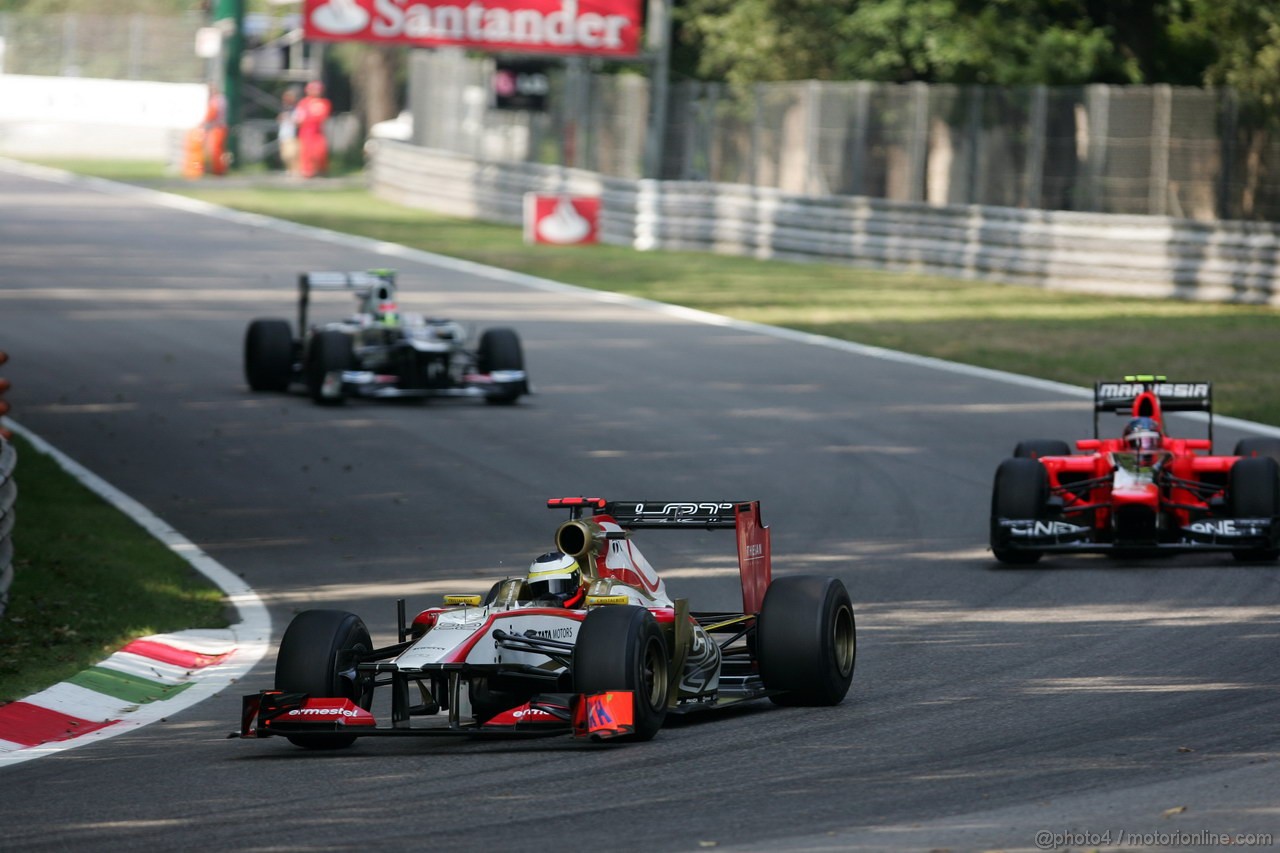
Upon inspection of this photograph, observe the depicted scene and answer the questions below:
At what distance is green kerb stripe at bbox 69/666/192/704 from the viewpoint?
9.90 metres

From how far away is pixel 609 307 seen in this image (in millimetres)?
28875

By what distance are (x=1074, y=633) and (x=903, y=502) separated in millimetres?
4430

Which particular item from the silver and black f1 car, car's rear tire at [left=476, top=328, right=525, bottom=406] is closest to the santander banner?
the silver and black f1 car

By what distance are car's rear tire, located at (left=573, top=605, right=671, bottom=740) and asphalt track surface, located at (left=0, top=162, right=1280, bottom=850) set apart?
203mm

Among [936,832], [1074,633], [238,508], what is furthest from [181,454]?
[936,832]

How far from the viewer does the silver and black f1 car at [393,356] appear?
1984 centimetres

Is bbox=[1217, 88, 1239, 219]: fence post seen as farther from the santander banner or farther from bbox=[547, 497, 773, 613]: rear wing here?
bbox=[547, 497, 773, 613]: rear wing

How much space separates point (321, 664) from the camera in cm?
833

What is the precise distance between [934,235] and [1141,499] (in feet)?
69.1

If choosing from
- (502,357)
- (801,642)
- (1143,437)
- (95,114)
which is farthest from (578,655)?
(95,114)

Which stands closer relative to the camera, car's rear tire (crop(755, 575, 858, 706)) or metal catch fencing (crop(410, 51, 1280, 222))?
car's rear tire (crop(755, 575, 858, 706))

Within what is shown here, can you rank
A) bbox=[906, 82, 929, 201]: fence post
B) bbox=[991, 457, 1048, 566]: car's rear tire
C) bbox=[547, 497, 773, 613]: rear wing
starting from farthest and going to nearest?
bbox=[906, 82, 929, 201]: fence post → bbox=[991, 457, 1048, 566]: car's rear tire → bbox=[547, 497, 773, 613]: rear wing

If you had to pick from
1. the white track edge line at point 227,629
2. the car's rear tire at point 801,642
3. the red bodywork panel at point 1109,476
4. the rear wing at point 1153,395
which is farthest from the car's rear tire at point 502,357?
the car's rear tire at point 801,642

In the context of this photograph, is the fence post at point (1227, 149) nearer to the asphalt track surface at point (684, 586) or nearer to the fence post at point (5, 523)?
the asphalt track surface at point (684, 586)
